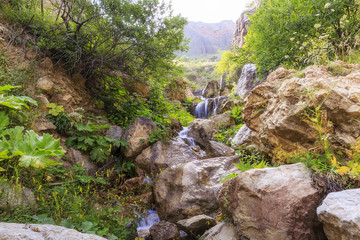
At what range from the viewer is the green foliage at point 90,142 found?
5203 millimetres

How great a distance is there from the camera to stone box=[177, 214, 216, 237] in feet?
12.2

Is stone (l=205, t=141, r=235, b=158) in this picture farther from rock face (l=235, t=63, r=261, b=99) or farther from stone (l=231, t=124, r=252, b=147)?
rock face (l=235, t=63, r=261, b=99)

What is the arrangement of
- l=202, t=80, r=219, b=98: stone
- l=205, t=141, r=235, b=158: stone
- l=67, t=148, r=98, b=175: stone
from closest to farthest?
l=67, t=148, r=98, b=175: stone → l=205, t=141, r=235, b=158: stone → l=202, t=80, r=219, b=98: stone

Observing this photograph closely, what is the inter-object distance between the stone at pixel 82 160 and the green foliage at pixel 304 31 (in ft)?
20.4

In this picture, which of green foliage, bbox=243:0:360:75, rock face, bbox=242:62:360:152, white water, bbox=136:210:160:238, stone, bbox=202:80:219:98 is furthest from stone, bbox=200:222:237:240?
stone, bbox=202:80:219:98

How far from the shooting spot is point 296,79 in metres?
3.79

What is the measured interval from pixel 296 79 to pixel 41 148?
4.42 m

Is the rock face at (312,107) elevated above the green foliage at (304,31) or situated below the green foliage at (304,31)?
below

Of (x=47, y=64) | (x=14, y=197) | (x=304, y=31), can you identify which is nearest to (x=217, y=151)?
(x=304, y=31)

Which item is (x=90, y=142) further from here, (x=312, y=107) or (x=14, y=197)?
(x=312, y=107)

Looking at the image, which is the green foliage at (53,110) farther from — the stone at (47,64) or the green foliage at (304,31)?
the green foliage at (304,31)

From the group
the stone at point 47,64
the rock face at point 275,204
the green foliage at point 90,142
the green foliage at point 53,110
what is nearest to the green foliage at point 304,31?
the rock face at point 275,204

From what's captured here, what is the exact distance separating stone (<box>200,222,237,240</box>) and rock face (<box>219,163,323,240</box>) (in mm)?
209

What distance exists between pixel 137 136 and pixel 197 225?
3267mm
